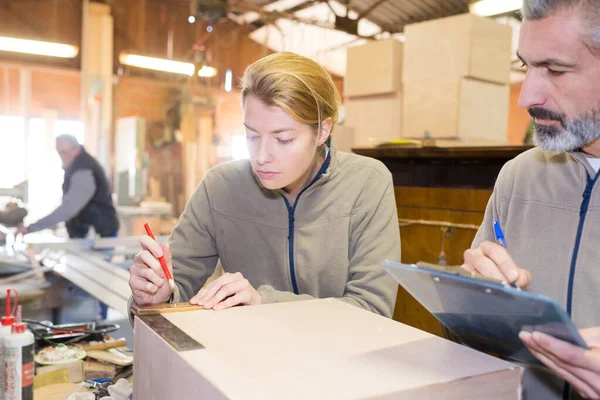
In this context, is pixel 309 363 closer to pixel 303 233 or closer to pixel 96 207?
pixel 303 233

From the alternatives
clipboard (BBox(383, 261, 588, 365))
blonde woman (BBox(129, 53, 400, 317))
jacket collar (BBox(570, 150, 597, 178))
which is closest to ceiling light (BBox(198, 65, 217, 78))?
blonde woman (BBox(129, 53, 400, 317))

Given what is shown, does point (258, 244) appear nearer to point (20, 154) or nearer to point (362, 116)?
point (362, 116)

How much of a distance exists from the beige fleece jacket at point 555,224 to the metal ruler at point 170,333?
0.76 metres

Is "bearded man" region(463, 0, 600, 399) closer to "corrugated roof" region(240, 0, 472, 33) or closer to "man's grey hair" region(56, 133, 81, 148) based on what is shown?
"man's grey hair" region(56, 133, 81, 148)

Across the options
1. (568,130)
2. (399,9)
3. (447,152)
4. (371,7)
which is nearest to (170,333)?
(568,130)

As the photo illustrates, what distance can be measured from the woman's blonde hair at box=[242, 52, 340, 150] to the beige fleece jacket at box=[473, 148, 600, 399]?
49 centimetres

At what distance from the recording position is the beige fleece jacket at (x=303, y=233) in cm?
142

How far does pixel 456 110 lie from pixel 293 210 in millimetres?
2020

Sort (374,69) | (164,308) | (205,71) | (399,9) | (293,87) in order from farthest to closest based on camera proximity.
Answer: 1. (399,9)
2. (205,71)
3. (374,69)
4. (293,87)
5. (164,308)

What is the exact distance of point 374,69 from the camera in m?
3.61

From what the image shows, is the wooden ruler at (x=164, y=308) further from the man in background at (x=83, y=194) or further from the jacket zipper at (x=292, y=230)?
the man in background at (x=83, y=194)

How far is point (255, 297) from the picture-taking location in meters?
1.14

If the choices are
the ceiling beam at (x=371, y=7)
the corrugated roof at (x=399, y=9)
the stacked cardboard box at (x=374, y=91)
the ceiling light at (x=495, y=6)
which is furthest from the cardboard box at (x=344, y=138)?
the ceiling beam at (x=371, y=7)

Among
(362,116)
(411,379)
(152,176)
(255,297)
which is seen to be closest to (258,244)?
(255,297)
